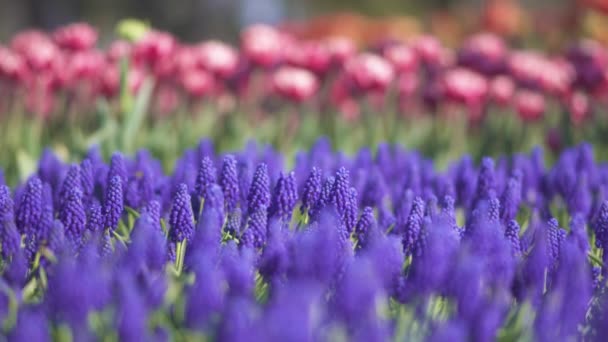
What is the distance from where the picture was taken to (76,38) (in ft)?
17.0

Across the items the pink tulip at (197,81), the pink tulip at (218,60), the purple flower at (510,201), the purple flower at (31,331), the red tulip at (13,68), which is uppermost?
the pink tulip at (218,60)

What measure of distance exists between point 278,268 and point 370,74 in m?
3.47

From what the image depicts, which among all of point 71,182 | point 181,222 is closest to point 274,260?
point 181,222

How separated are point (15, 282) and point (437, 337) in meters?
0.98

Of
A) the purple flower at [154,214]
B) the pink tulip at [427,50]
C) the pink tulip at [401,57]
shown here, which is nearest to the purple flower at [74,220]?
the purple flower at [154,214]

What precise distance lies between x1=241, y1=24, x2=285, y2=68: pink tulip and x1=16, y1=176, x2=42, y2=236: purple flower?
10.6ft

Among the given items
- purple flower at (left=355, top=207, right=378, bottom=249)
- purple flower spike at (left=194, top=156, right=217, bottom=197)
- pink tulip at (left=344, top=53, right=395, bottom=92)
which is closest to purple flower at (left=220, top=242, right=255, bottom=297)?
purple flower at (left=355, top=207, right=378, bottom=249)

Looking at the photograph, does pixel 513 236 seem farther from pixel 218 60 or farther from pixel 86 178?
pixel 218 60

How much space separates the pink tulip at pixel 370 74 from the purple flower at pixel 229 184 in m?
2.91

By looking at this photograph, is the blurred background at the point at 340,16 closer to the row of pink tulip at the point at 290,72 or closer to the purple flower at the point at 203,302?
the row of pink tulip at the point at 290,72

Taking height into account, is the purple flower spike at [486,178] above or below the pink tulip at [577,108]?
below

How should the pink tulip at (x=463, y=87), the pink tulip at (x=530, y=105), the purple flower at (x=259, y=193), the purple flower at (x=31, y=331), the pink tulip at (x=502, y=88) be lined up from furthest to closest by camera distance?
the pink tulip at (x=502, y=88)
the pink tulip at (x=530, y=105)
the pink tulip at (x=463, y=87)
the purple flower at (x=259, y=193)
the purple flower at (x=31, y=331)

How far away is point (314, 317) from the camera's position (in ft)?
4.96

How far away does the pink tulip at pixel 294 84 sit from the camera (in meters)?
5.21
